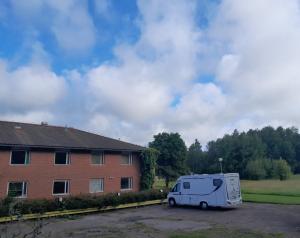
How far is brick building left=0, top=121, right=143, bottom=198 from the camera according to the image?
2839cm

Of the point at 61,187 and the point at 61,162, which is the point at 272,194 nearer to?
the point at 61,187

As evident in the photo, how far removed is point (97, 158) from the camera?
33844 mm

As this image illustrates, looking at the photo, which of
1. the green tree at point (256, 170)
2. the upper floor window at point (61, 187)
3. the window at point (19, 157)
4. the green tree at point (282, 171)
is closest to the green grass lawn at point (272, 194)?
the upper floor window at point (61, 187)

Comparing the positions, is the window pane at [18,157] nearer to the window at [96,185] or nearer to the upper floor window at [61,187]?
the upper floor window at [61,187]

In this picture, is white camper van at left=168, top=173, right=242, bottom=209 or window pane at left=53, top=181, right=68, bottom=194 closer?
white camper van at left=168, top=173, right=242, bottom=209

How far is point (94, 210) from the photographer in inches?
1025

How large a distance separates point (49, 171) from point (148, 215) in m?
11.1

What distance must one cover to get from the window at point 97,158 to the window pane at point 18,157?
677cm

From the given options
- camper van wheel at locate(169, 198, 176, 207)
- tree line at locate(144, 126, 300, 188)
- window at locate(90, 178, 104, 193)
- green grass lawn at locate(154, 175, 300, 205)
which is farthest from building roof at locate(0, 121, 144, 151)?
tree line at locate(144, 126, 300, 188)

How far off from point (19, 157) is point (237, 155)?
274 ft

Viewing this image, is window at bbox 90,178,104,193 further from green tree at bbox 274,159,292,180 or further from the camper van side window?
green tree at bbox 274,159,292,180

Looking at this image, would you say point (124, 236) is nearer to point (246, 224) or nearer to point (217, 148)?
point (246, 224)

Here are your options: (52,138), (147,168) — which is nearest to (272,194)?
(147,168)

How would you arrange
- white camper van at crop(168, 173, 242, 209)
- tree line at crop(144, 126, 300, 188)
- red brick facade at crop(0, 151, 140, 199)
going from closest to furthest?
white camper van at crop(168, 173, 242, 209), red brick facade at crop(0, 151, 140, 199), tree line at crop(144, 126, 300, 188)
